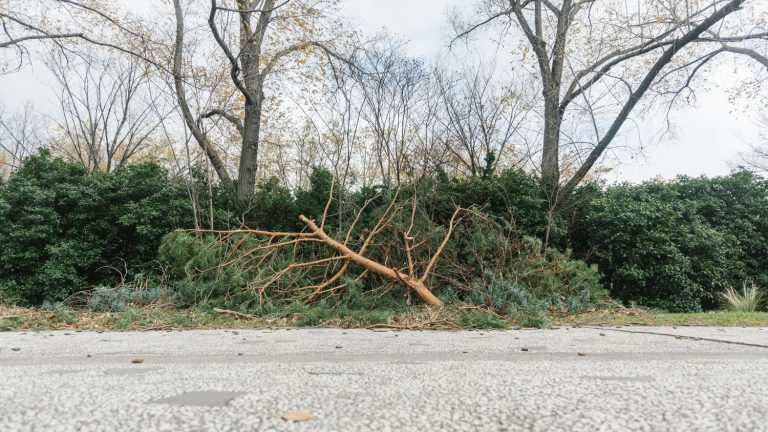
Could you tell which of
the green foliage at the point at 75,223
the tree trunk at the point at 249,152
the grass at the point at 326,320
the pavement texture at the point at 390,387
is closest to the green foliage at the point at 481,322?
the grass at the point at 326,320

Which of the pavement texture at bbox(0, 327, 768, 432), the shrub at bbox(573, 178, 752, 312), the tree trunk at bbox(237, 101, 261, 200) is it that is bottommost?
the pavement texture at bbox(0, 327, 768, 432)

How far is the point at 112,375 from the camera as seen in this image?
2.96 m

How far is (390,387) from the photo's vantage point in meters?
2.56

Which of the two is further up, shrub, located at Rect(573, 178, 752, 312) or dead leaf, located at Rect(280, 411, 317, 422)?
shrub, located at Rect(573, 178, 752, 312)

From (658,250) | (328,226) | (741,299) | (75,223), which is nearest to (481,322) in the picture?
(328,226)

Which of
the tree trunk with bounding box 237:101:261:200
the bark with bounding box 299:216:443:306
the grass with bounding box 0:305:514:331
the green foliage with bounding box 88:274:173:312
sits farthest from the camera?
the tree trunk with bounding box 237:101:261:200

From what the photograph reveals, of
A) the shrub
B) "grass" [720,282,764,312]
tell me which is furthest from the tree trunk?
"grass" [720,282,764,312]

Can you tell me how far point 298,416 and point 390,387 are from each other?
0.73 m

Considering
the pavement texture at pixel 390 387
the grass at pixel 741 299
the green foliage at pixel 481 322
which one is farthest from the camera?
the grass at pixel 741 299

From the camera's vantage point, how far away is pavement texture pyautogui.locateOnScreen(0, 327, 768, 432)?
1900 mm

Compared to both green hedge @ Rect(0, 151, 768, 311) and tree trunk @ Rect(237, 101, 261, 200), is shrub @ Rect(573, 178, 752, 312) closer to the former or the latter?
green hedge @ Rect(0, 151, 768, 311)

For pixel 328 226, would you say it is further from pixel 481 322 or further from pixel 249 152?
pixel 249 152

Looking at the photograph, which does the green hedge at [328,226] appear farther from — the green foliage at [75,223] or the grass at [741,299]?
the grass at [741,299]

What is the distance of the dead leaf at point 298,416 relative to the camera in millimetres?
1907
